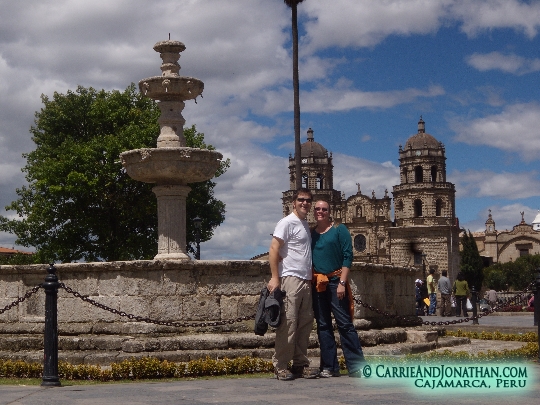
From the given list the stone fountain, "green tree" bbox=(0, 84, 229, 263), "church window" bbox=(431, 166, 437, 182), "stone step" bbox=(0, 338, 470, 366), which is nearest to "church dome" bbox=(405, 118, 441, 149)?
"church window" bbox=(431, 166, 437, 182)

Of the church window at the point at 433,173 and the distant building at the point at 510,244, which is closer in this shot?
the church window at the point at 433,173

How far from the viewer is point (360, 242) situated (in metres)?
89.3

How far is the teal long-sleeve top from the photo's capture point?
697 cm

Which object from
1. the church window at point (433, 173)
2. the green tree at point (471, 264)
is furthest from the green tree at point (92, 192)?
the church window at point (433, 173)

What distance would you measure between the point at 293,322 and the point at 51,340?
85.2 inches

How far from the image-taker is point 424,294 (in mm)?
21688

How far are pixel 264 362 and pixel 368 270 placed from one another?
2.95 m

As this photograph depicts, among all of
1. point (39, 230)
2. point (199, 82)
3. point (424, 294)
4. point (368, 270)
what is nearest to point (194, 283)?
point (368, 270)

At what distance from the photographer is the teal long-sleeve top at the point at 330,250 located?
275 inches

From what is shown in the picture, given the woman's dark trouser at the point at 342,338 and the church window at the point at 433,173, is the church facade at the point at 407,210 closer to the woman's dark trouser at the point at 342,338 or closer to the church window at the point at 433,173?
the church window at the point at 433,173

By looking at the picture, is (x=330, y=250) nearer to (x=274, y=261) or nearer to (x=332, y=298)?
(x=332, y=298)

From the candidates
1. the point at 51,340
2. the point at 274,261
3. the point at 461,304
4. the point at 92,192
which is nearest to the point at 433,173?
the point at 92,192

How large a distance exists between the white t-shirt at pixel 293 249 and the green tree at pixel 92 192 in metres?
22.1

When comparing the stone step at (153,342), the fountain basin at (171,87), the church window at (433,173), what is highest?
the church window at (433,173)
